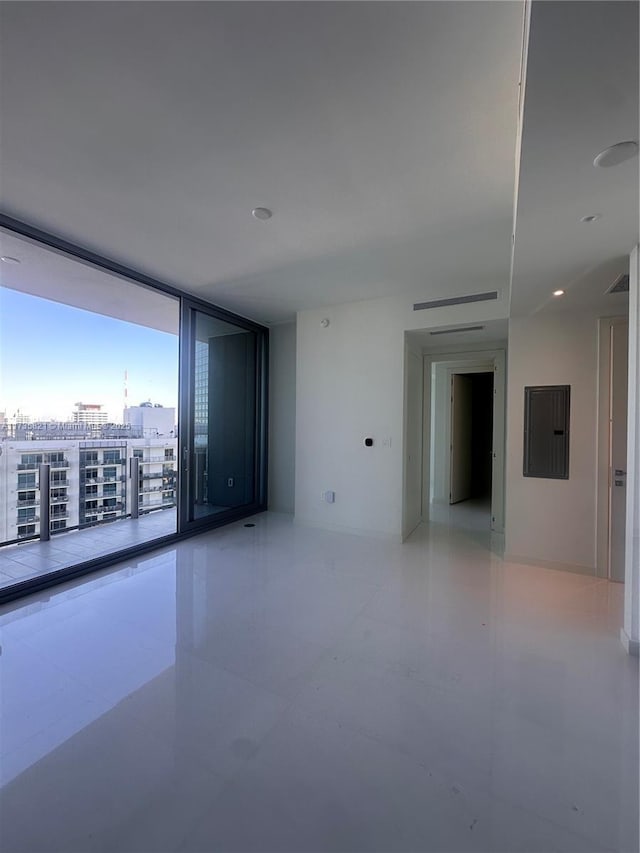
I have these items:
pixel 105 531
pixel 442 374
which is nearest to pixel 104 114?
pixel 105 531

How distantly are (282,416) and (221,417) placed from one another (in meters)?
1.00

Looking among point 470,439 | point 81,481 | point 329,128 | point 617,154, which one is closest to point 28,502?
point 81,481

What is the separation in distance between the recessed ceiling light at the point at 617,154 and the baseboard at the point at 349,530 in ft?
12.5

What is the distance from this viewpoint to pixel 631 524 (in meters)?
2.43

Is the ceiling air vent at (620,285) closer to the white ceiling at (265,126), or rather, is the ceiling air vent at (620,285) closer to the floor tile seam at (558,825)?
the white ceiling at (265,126)

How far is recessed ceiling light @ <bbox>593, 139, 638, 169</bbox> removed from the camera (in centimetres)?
147

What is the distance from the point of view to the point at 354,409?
476 centimetres

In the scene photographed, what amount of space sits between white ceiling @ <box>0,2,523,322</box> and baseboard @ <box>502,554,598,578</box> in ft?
10.00

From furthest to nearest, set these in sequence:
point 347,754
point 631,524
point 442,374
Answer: point 442,374, point 631,524, point 347,754

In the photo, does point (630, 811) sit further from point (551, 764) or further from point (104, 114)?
point (104, 114)

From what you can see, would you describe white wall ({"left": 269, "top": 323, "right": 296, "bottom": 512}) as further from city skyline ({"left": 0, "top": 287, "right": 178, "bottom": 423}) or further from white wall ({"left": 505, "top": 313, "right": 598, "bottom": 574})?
white wall ({"left": 505, "top": 313, "right": 598, "bottom": 574})

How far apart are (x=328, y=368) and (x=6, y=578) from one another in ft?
13.2

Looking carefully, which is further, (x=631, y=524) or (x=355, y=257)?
(x=355, y=257)

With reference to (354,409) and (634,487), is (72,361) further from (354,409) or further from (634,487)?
(634,487)
